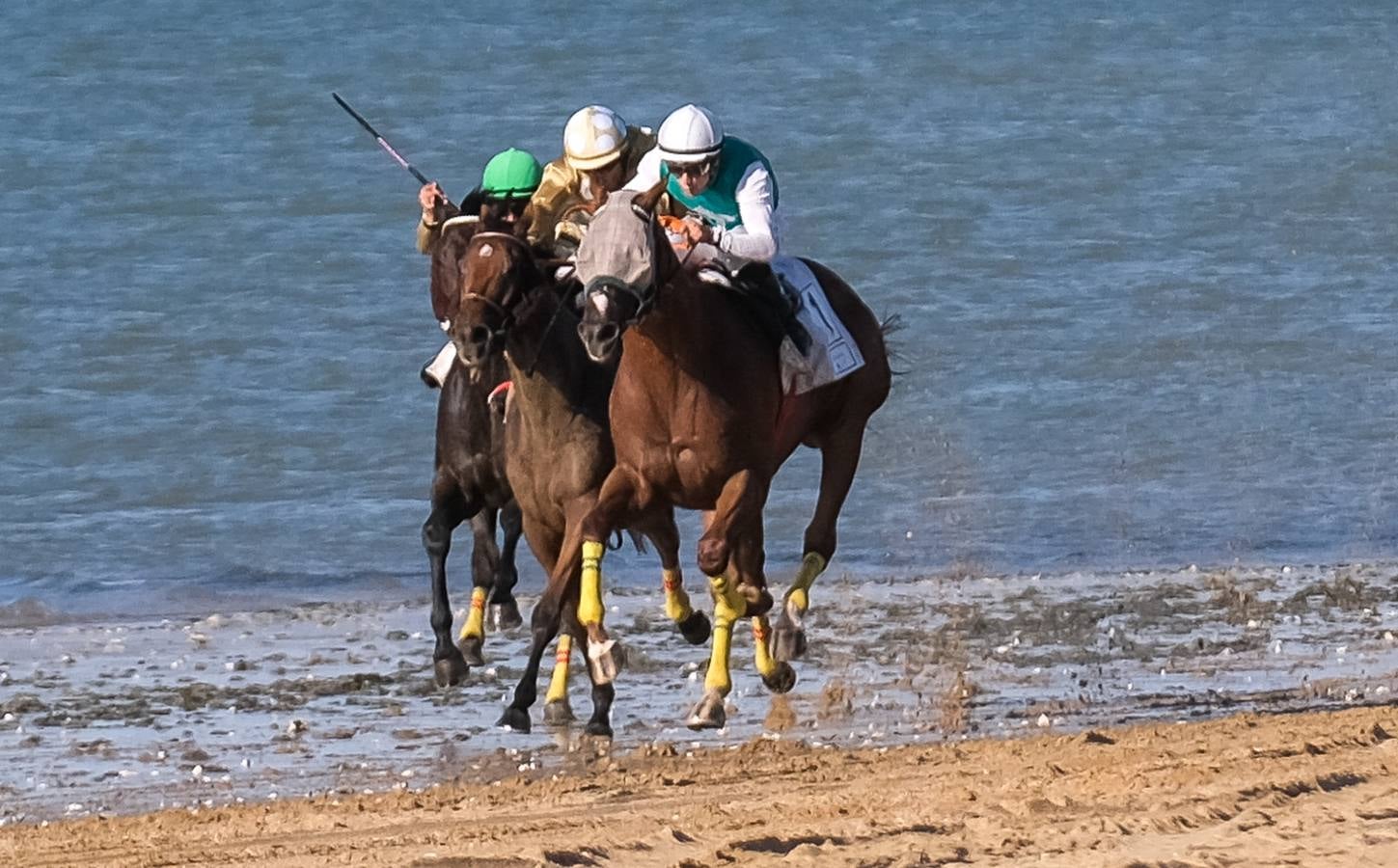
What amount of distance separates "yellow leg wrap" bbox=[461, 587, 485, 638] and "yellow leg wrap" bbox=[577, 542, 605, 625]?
4.82 ft

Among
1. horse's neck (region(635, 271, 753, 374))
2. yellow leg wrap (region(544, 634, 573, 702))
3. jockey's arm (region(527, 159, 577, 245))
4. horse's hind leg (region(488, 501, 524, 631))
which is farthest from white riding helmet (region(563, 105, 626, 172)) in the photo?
horse's hind leg (region(488, 501, 524, 631))

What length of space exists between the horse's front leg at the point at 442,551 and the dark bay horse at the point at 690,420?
42.0 inches

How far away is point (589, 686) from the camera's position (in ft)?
39.2

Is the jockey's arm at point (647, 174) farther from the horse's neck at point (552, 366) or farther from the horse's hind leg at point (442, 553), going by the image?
the horse's hind leg at point (442, 553)

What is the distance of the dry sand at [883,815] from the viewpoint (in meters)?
7.82

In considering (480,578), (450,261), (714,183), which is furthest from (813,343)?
(480,578)

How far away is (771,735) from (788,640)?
0.41 meters

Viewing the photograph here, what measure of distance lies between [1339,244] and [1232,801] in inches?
692

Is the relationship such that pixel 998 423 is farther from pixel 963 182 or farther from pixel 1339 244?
pixel 963 182

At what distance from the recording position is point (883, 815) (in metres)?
8.34

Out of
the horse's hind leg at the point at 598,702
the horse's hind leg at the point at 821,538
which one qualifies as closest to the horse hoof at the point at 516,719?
the horse's hind leg at the point at 598,702

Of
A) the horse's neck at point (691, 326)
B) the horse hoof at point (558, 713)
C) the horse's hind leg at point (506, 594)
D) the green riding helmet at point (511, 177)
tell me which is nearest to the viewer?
the horse's neck at point (691, 326)

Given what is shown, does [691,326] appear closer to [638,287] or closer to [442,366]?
[638,287]

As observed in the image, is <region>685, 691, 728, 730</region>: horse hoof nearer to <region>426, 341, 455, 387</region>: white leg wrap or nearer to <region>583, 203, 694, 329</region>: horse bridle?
<region>583, 203, 694, 329</region>: horse bridle
